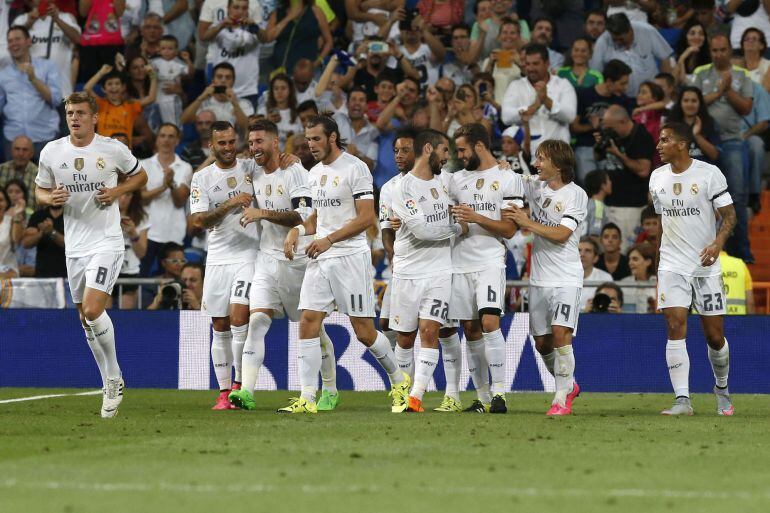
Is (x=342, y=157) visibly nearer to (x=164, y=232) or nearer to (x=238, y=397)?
(x=238, y=397)

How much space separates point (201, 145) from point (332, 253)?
319 inches

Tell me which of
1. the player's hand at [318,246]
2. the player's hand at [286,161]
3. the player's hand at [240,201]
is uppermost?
the player's hand at [286,161]

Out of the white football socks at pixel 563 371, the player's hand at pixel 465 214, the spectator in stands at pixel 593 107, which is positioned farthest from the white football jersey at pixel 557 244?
the spectator in stands at pixel 593 107

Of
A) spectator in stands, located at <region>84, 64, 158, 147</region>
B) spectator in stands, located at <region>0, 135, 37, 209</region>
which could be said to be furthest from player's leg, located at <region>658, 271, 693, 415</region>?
spectator in stands, located at <region>0, 135, 37, 209</region>

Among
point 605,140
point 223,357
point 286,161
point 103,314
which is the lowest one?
point 223,357

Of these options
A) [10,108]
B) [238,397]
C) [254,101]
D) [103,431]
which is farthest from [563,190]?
[10,108]

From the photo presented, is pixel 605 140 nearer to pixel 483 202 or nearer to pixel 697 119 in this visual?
pixel 697 119

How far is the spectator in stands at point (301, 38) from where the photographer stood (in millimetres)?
21766

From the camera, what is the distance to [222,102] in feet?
67.6

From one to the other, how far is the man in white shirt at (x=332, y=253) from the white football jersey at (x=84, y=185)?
1651 millimetres

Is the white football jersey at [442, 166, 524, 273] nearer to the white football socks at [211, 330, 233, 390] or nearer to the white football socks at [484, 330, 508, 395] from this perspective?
the white football socks at [484, 330, 508, 395]

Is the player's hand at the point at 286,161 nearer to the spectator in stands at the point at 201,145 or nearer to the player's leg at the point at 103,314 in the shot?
the player's leg at the point at 103,314

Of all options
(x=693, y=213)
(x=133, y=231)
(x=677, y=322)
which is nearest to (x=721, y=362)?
(x=677, y=322)

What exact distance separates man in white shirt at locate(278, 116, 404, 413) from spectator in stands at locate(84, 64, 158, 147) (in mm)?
8129
